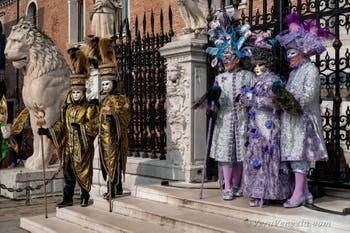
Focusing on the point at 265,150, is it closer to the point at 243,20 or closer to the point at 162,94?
the point at 243,20

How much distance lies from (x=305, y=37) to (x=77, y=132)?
11.0 feet

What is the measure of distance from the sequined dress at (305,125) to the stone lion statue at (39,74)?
5.65 m

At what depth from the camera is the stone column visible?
6.75 metres

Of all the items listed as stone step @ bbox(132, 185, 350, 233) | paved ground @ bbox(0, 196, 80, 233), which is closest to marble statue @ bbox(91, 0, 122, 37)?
paved ground @ bbox(0, 196, 80, 233)

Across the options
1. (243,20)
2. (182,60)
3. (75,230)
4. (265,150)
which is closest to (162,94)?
(182,60)

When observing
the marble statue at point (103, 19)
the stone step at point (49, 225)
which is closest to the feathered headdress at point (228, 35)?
the stone step at point (49, 225)

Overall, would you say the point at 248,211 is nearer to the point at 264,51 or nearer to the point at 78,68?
the point at 264,51

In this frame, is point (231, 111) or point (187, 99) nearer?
point (231, 111)

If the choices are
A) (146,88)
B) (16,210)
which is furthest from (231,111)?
(16,210)

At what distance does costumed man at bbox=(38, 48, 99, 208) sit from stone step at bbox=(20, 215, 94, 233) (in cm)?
32

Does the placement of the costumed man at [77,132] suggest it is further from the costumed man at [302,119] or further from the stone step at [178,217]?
the costumed man at [302,119]

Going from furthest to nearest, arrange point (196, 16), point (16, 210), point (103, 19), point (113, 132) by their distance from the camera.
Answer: point (103, 19), point (16, 210), point (196, 16), point (113, 132)

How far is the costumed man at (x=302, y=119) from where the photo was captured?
4793mm

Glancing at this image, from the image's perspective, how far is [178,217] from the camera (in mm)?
5176
